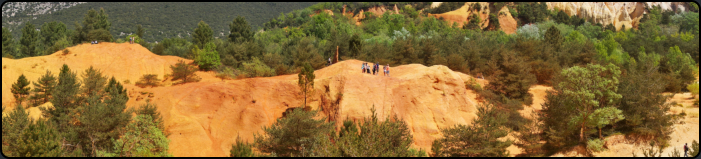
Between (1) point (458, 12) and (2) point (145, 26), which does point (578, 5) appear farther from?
(2) point (145, 26)

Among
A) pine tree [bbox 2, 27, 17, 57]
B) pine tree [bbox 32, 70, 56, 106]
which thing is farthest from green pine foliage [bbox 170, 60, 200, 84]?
pine tree [bbox 2, 27, 17, 57]

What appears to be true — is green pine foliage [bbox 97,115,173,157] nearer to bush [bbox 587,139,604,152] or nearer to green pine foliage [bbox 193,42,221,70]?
green pine foliage [bbox 193,42,221,70]

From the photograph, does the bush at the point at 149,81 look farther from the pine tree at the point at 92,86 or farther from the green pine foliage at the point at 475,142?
the green pine foliage at the point at 475,142

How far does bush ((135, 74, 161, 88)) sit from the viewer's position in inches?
1948

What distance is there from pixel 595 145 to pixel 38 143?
33792mm

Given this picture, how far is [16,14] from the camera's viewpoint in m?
111

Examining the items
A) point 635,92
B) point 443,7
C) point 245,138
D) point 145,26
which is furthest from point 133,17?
point 635,92

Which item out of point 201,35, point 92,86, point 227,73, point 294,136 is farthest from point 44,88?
point 201,35

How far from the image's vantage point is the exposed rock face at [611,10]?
111188 mm

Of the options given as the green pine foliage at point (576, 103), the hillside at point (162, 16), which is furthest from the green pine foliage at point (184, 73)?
the hillside at point (162, 16)

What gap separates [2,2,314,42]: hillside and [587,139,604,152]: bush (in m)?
90.3

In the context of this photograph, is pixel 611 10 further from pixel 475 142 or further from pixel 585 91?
pixel 475 142

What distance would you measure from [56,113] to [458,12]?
82.8 metres

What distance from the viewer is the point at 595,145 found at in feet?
113
